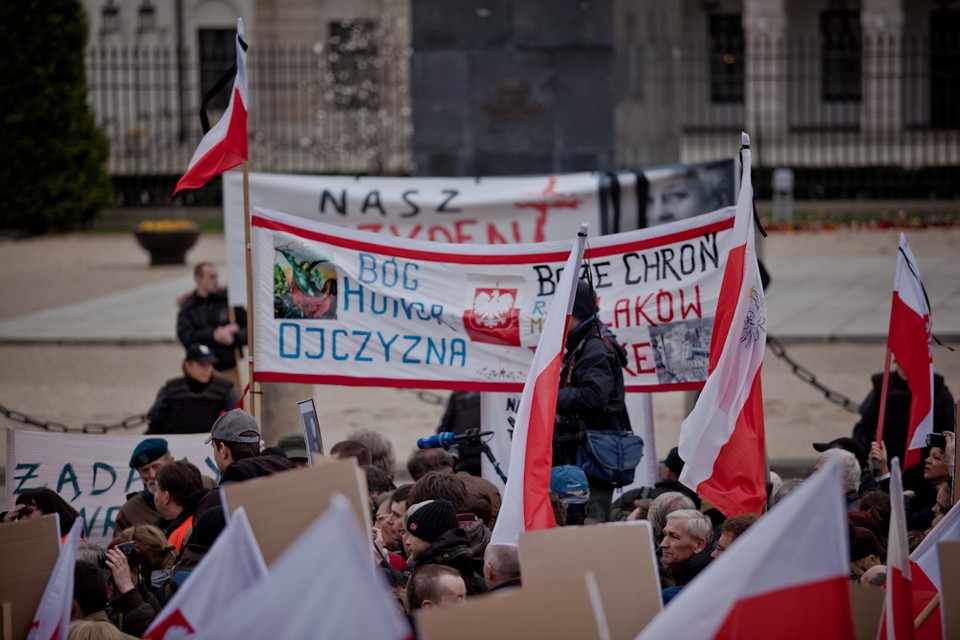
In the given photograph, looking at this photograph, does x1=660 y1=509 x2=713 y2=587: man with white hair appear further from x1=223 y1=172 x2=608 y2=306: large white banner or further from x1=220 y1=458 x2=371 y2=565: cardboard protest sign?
x1=223 y1=172 x2=608 y2=306: large white banner

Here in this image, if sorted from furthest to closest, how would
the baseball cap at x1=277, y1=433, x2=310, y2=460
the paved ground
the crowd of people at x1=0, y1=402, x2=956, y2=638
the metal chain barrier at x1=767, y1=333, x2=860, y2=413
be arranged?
the paved ground
the metal chain barrier at x1=767, y1=333, x2=860, y2=413
the baseball cap at x1=277, y1=433, x2=310, y2=460
the crowd of people at x1=0, y1=402, x2=956, y2=638

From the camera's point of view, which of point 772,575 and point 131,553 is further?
point 131,553

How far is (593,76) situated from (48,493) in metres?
6.39

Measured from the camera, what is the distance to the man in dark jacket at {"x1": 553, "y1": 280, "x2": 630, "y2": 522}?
6.40 metres

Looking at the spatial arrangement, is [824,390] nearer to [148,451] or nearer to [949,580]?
[148,451]

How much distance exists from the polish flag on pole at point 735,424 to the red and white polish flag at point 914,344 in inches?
38.2

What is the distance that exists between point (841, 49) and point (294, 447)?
1402 inches

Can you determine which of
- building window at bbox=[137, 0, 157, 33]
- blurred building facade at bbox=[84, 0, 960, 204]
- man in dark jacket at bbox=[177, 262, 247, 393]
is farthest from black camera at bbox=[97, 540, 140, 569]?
building window at bbox=[137, 0, 157, 33]

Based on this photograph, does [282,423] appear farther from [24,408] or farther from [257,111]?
[257,111]

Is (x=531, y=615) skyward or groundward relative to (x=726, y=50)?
groundward

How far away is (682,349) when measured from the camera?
24.7 feet

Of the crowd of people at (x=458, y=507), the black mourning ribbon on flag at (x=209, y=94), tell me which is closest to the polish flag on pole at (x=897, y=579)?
the crowd of people at (x=458, y=507)

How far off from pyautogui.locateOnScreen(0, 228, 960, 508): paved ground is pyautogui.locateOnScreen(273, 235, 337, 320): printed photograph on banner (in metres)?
2.10

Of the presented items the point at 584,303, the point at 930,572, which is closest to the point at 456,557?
the point at 930,572
